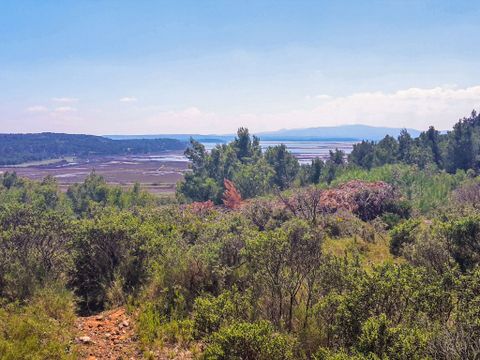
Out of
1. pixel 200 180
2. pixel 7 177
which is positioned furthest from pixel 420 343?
pixel 7 177

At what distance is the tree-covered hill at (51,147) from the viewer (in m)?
139

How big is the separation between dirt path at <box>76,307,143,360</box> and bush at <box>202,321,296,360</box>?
2.08 metres

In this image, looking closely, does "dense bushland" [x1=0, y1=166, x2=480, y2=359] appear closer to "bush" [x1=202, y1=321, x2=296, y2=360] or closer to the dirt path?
"bush" [x1=202, y1=321, x2=296, y2=360]

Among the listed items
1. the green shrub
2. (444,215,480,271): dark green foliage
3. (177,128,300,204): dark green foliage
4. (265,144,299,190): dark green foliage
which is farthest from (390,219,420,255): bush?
(265,144,299,190): dark green foliage

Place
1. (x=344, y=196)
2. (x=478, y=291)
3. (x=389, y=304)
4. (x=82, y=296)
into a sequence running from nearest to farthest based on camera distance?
1. (x=389, y=304)
2. (x=478, y=291)
3. (x=82, y=296)
4. (x=344, y=196)

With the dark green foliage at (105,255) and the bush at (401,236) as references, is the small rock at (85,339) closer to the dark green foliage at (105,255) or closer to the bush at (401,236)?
the dark green foliage at (105,255)

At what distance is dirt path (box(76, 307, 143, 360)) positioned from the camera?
6645 millimetres

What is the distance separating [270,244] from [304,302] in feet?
4.44

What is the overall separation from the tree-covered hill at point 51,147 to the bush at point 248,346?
136291 mm

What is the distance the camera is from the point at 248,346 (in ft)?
17.2

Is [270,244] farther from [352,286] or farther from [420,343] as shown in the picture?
[420,343]

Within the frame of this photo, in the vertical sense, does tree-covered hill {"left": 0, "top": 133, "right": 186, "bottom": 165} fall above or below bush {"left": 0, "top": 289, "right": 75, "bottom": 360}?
above

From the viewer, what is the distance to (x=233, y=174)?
41.6 meters

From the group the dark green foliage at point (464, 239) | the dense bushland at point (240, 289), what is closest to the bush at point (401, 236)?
the dense bushland at point (240, 289)
